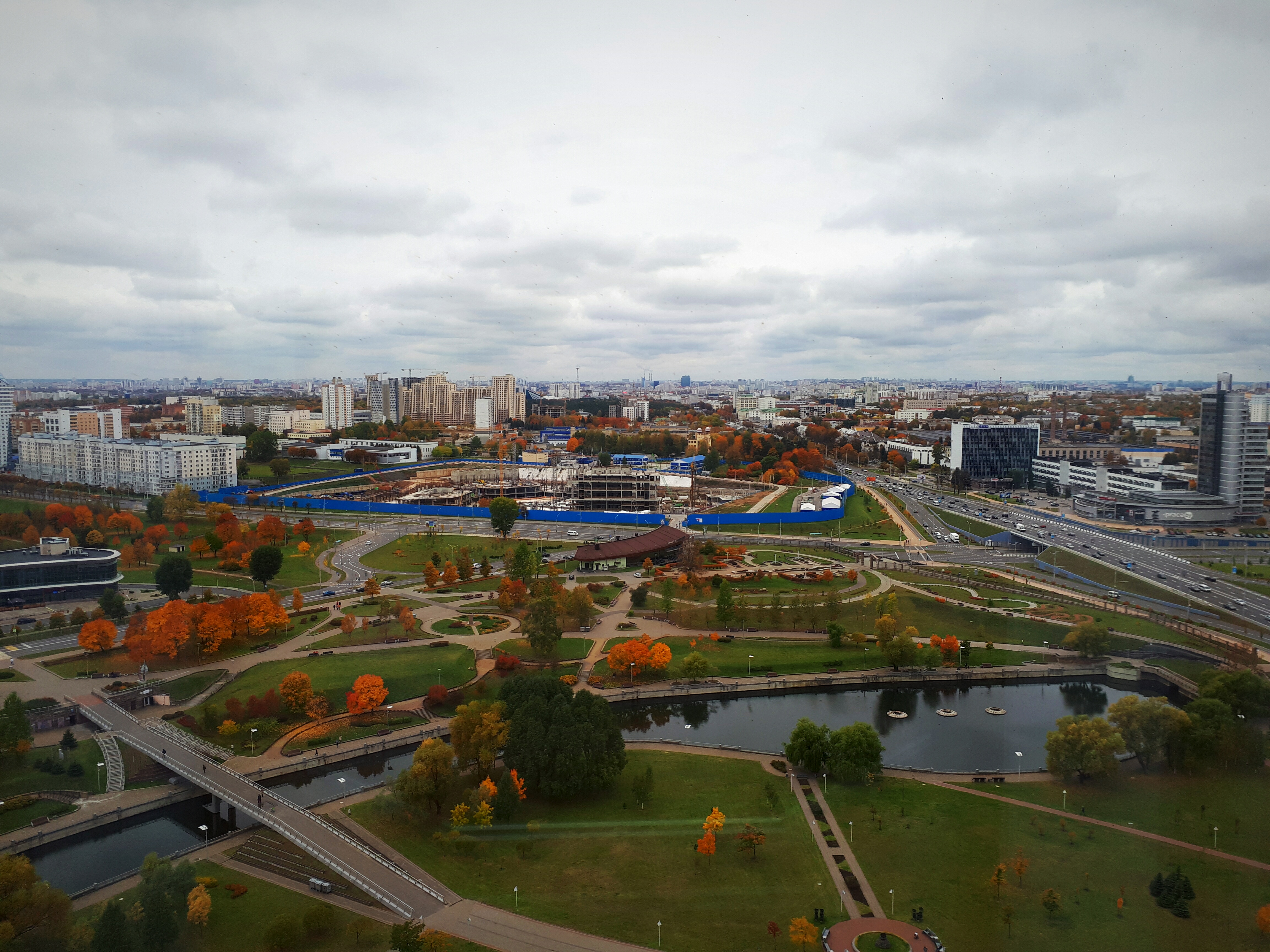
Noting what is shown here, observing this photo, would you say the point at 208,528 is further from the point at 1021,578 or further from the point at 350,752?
the point at 1021,578

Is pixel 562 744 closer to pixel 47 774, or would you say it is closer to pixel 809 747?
pixel 809 747

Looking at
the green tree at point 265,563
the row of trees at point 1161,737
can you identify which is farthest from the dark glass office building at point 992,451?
the green tree at point 265,563

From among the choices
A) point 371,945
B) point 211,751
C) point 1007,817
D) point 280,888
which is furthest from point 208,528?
point 1007,817

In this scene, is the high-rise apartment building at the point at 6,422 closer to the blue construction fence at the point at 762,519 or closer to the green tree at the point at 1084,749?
the blue construction fence at the point at 762,519

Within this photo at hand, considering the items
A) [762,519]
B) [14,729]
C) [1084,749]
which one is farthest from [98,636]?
[762,519]

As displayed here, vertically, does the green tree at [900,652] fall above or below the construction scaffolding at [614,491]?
below

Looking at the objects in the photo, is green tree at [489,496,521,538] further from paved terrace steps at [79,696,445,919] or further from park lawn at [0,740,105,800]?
park lawn at [0,740,105,800]
